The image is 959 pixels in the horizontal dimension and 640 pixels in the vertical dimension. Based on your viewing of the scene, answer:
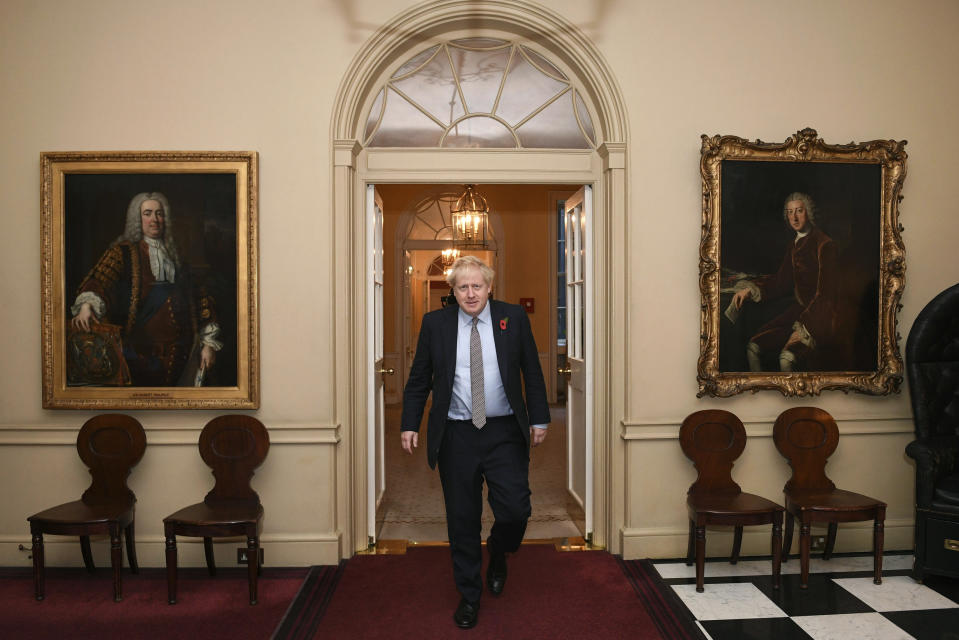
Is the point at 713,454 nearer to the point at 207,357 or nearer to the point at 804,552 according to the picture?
the point at 804,552

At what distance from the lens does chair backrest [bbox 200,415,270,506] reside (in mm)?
3723

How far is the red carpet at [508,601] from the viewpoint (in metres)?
3.07

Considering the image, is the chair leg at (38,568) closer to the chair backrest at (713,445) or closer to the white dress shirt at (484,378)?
the white dress shirt at (484,378)

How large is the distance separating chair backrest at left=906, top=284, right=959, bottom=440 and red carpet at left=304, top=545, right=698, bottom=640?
197 cm

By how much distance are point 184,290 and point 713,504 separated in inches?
126

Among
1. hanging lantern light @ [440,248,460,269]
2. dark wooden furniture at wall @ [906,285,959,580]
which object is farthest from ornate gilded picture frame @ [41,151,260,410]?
hanging lantern light @ [440,248,460,269]

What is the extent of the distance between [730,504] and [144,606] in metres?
3.08

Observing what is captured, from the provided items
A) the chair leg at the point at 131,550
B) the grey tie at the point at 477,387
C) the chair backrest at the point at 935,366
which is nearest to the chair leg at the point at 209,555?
the chair leg at the point at 131,550

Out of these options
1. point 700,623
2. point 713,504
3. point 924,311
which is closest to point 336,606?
point 700,623

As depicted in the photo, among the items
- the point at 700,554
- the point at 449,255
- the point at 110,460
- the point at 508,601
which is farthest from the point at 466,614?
the point at 449,255

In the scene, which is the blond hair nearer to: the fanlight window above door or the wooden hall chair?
the fanlight window above door

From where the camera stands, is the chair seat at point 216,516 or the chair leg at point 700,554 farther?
the chair leg at point 700,554

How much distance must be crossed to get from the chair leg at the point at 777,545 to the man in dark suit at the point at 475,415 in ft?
4.43

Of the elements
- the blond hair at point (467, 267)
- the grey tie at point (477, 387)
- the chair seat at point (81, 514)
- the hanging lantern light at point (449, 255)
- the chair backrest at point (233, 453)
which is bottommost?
the chair seat at point (81, 514)
